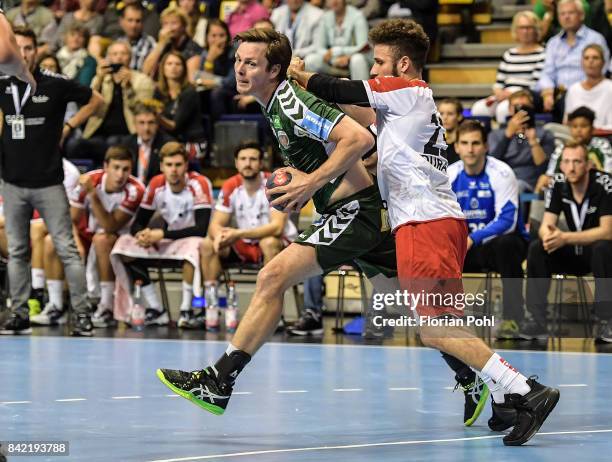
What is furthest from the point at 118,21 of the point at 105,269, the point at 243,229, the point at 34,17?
the point at 243,229

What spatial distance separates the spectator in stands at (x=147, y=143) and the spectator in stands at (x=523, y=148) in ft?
10.2

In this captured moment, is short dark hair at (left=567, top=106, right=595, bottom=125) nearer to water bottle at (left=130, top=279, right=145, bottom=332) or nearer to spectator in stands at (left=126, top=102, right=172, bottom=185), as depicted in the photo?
spectator in stands at (left=126, top=102, right=172, bottom=185)

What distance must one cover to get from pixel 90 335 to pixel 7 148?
5.48ft

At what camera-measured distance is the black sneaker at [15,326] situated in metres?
10.2

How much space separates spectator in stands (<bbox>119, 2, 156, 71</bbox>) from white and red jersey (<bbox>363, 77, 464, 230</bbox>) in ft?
28.0

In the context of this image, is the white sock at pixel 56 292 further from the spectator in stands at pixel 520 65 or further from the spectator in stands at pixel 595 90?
the spectator in stands at pixel 595 90

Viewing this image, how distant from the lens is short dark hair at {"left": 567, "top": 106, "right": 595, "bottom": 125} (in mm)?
10961

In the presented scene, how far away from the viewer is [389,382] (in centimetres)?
775

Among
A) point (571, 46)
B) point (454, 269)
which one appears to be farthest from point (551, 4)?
point (454, 269)

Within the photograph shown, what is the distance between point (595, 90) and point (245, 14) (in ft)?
14.1

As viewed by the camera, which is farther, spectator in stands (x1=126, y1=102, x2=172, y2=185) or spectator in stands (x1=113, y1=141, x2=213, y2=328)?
spectator in stands (x1=126, y1=102, x2=172, y2=185)

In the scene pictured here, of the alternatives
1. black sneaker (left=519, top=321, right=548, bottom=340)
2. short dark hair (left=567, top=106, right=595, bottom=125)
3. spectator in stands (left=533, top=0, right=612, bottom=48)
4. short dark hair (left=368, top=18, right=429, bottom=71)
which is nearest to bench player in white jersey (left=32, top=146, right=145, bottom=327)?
black sneaker (left=519, top=321, right=548, bottom=340)

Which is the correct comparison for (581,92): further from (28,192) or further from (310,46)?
(28,192)

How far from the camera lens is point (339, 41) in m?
13.4
